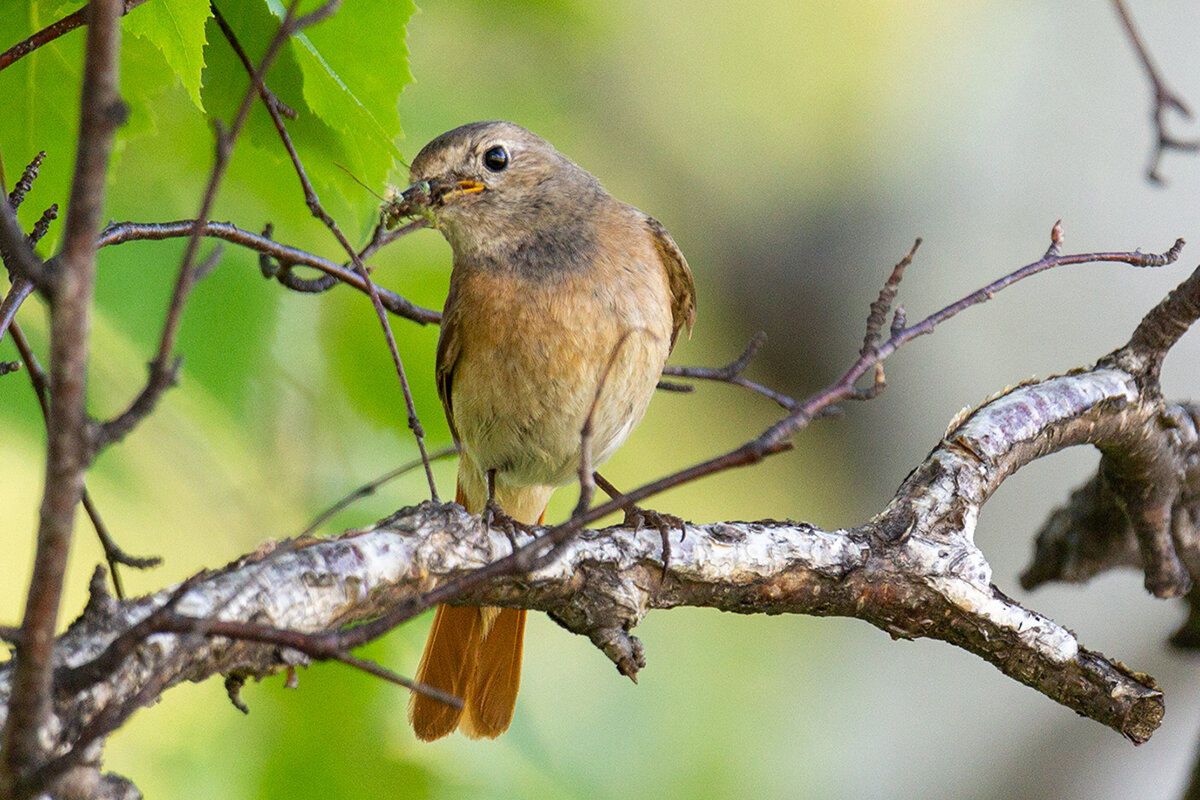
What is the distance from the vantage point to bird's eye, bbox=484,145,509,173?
2.84 metres

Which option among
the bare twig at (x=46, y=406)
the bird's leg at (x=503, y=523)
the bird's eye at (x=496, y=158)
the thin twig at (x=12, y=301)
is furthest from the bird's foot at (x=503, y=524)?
the bird's eye at (x=496, y=158)

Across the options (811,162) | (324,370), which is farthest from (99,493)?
(811,162)

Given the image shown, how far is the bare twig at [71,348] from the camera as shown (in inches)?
29.5

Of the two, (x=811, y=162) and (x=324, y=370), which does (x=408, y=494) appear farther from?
(x=811, y=162)

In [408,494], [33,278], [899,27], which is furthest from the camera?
[899,27]

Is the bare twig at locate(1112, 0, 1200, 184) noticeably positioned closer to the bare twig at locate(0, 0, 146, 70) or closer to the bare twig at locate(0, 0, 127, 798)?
the bare twig at locate(0, 0, 127, 798)

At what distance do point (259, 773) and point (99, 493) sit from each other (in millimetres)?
777

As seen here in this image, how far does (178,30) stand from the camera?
1.61m

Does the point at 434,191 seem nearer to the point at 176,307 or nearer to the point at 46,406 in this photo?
the point at 46,406

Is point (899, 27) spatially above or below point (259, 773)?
above

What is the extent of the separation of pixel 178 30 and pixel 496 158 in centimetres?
129

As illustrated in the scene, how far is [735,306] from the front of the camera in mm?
4867

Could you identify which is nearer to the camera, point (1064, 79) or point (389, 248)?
point (389, 248)

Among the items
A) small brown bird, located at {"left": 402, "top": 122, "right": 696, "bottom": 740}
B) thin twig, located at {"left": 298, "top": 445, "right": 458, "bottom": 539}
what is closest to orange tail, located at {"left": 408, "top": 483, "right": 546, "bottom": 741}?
small brown bird, located at {"left": 402, "top": 122, "right": 696, "bottom": 740}
